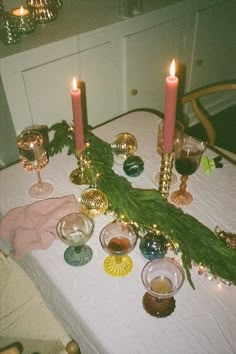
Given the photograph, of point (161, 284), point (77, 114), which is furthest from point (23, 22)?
point (161, 284)

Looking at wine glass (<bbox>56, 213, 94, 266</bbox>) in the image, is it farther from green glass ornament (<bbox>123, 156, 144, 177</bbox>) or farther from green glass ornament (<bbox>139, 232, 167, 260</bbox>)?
green glass ornament (<bbox>123, 156, 144, 177</bbox>)

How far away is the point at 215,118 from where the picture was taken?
10.1 feet

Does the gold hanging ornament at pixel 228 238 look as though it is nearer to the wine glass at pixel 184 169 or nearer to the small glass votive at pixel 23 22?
the wine glass at pixel 184 169

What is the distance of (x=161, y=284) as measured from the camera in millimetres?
959

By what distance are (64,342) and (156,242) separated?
523mm

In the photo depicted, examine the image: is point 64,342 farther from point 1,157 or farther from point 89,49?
point 89,49

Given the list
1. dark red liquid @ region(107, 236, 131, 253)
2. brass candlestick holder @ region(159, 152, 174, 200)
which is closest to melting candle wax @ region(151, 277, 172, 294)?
dark red liquid @ region(107, 236, 131, 253)

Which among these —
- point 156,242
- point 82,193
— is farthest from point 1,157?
point 156,242

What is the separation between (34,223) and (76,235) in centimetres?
15

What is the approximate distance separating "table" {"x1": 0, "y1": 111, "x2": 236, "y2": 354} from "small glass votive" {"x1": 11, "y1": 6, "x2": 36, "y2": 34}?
39.5 inches

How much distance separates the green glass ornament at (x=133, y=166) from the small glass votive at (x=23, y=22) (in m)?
1.03

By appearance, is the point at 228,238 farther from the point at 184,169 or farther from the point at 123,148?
the point at 123,148

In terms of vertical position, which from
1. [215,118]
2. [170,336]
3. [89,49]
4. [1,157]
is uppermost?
[89,49]

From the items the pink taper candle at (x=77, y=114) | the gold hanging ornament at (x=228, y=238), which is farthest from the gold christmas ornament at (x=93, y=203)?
the gold hanging ornament at (x=228, y=238)
